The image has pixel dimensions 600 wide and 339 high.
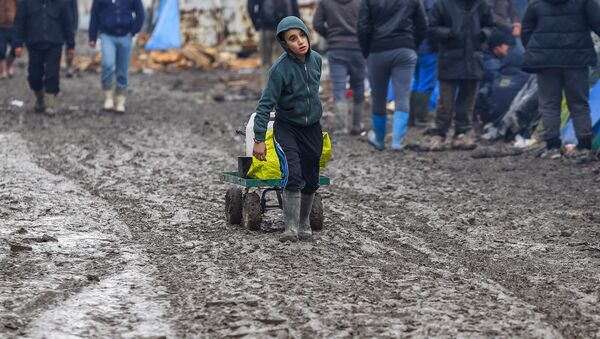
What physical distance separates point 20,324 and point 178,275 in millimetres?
1400

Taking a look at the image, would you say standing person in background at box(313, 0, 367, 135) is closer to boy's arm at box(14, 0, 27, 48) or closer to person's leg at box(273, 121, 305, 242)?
boy's arm at box(14, 0, 27, 48)

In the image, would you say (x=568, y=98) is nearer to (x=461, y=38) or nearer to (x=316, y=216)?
(x=461, y=38)

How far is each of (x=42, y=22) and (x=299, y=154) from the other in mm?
9557

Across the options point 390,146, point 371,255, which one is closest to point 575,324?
point 371,255

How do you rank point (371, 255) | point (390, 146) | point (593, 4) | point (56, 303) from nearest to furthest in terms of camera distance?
point (56, 303) < point (371, 255) < point (593, 4) < point (390, 146)

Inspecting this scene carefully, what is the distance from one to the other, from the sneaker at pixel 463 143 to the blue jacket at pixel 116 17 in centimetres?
572

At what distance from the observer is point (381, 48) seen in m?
13.6

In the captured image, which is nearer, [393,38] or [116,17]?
[393,38]

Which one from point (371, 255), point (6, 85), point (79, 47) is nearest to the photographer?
point (371, 255)

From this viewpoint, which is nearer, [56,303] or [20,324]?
[20,324]

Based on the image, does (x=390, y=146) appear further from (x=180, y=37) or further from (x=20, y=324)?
(x=180, y=37)

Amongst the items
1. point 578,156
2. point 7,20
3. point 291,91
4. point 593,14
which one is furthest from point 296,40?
point 7,20

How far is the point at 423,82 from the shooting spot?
1645 cm

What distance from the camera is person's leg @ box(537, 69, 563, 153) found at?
12.9 m
